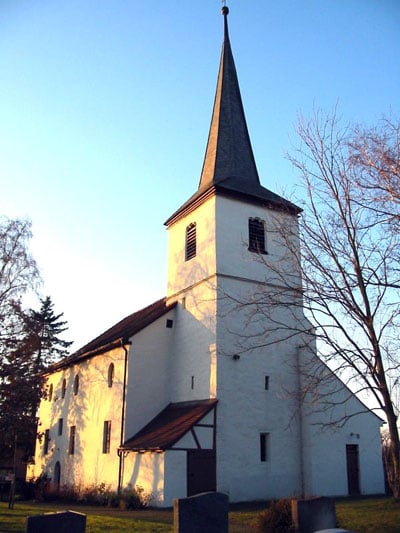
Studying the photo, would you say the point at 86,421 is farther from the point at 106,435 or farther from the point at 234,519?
the point at 234,519

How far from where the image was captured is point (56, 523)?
7.66 metres

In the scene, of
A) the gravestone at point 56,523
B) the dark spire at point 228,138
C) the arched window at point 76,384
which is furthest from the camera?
the arched window at point 76,384

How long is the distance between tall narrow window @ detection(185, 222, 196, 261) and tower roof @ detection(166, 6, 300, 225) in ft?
3.23

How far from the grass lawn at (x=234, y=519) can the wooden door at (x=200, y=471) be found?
126cm

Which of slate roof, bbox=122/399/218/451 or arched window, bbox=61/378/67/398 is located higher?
arched window, bbox=61/378/67/398

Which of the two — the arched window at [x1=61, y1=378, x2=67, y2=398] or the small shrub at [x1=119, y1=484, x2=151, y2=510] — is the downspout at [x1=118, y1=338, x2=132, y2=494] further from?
the arched window at [x1=61, y1=378, x2=67, y2=398]

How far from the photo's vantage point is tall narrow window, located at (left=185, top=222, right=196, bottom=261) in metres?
24.8

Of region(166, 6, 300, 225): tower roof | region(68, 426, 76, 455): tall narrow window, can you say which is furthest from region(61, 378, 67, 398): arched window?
region(166, 6, 300, 225): tower roof

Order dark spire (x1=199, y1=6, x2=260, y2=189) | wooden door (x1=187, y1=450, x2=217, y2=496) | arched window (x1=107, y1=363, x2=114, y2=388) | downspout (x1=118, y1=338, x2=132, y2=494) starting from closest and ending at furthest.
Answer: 1. wooden door (x1=187, y1=450, x2=217, y2=496)
2. downspout (x1=118, y1=338, x2=132, y2=494)
3. arched window (x1=107, y1=363, x2=114, y2=388)
4. dark spire (x1=199, y1=6, x2=260, y2=189)

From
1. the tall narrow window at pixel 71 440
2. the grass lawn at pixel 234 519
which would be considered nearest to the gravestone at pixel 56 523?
the grass lawn at pixel 234 519

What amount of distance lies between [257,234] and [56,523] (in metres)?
17.9

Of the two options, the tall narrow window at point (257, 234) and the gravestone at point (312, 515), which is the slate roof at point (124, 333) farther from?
the gravestone at point (312, 515)

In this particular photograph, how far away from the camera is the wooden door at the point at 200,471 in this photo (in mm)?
18578

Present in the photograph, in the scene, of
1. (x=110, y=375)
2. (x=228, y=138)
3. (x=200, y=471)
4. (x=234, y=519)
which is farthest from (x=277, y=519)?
(x=228, y=138)
